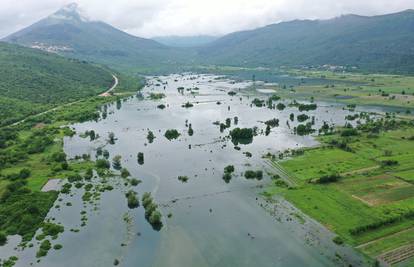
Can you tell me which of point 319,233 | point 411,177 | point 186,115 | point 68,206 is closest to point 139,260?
point 68,206

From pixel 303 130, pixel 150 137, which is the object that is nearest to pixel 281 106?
pixel 303 130

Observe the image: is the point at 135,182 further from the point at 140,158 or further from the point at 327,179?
the point at 327,179

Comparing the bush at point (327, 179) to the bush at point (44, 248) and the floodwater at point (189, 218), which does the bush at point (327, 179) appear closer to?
the floodwater at point (189, 218)

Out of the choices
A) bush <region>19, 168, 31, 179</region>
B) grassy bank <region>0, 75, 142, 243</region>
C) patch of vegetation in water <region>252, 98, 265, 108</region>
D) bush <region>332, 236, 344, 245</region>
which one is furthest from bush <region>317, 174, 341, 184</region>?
patch of vegetation in water <region>252, 98, 265, 108</region>

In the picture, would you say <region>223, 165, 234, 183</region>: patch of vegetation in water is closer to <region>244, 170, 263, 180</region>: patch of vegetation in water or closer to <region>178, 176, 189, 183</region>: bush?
<region>244, 170, 263, 180</region>: patch of vegetation in water

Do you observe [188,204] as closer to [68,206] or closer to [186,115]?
[68,206]
